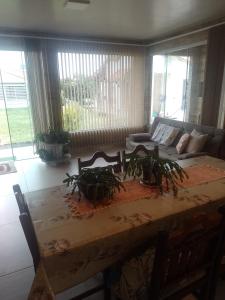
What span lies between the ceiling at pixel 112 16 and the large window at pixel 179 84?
0.53 metres

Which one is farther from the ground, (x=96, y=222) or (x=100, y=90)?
(x=100, y=90)

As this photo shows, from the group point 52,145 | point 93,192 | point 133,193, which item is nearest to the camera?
point 93,192

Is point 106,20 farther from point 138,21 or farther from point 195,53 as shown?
point 195,53

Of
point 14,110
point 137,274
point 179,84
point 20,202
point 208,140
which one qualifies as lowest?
point 137,274

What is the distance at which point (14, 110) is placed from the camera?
473 centimetres

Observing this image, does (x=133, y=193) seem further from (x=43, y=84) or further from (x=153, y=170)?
(x=43, y=84)

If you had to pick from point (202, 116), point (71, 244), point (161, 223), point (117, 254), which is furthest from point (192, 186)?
point (202, 116)

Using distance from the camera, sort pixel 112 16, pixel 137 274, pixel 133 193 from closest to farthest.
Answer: pixel 137 274 < pixel 133 193 < pixel 112 16

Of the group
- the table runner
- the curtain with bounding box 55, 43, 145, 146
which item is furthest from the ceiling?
the table runner

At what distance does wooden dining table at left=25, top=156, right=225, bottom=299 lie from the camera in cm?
106

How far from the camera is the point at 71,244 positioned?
1051 millimetres

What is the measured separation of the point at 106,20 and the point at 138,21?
54 cm

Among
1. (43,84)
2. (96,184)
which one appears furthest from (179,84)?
(96,184)

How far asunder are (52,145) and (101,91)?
1.71m
